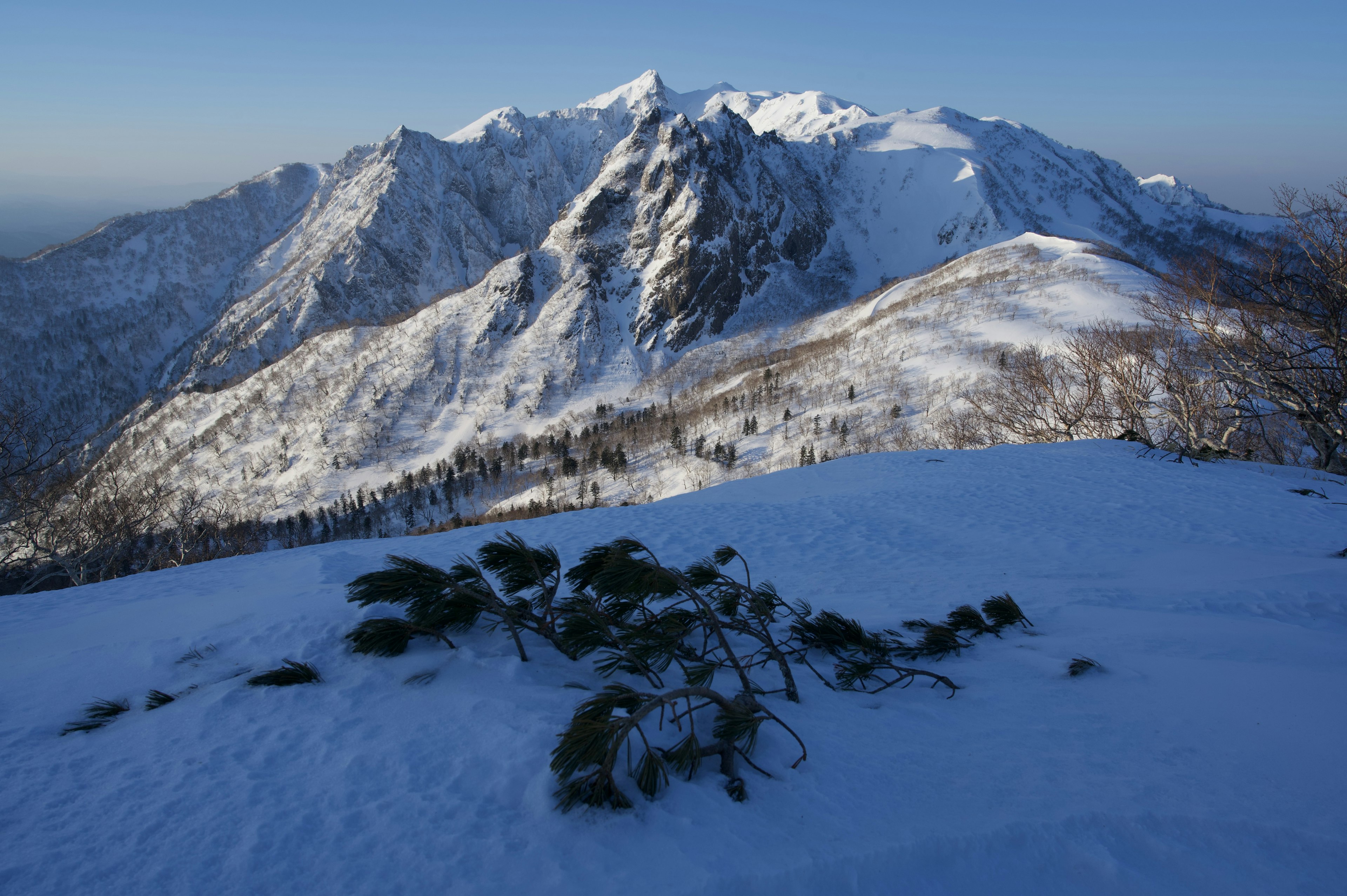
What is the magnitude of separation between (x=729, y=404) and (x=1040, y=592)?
84700mm

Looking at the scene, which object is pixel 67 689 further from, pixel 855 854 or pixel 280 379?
pixel 280 379

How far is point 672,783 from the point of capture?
249 centimetres

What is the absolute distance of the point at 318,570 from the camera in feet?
20.0

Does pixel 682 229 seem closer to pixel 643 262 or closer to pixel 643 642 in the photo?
pixel 643 262

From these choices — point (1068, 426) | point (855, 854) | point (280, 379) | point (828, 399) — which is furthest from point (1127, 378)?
point (280, 379)

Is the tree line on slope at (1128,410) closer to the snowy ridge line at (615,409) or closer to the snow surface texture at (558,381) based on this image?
the snowy ridge line at (615,409)

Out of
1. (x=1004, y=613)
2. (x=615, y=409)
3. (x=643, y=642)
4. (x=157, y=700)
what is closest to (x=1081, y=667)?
(x=1004, y=613)

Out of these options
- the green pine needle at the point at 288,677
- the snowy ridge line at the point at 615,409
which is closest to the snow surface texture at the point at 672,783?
the green pine needle at the point at 288,677

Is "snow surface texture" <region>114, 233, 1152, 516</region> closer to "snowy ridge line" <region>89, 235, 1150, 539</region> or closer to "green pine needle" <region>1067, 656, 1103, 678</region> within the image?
"snowy ridge line" <region>89, 235, 1150, 539</region>

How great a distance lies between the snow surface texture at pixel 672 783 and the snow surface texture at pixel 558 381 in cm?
5555

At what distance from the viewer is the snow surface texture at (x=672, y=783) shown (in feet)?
6.77

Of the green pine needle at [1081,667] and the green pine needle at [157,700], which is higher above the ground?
the green pine needle at [157,700]

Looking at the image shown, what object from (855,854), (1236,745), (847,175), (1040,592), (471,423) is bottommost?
(471,423)

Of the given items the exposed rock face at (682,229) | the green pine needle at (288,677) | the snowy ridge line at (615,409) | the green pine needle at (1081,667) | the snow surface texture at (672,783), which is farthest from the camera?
the exposed rock face at (682,229)
